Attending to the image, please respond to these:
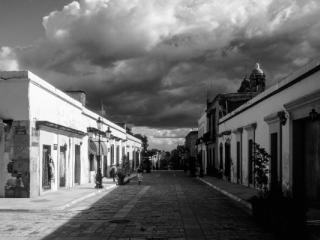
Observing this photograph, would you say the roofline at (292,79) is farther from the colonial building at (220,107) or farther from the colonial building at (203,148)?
the colonial building at (203,148)

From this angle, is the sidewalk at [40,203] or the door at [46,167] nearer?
the sidewalk at [40,203]

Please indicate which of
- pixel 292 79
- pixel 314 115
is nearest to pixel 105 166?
pixel 292 79

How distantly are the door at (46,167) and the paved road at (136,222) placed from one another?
4.11 metres

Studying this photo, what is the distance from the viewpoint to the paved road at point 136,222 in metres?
10.4

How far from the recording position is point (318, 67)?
13336 millimetres

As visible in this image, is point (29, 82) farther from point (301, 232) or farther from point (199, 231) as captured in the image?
point (301, 232)

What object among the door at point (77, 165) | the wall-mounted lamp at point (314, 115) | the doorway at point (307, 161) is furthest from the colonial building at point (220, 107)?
the wall-mounted lamp at point (314, 115)

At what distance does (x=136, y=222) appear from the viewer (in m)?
12.3

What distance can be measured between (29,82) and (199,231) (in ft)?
34.0

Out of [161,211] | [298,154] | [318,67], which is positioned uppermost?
[318,67]

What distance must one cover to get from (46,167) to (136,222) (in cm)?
973

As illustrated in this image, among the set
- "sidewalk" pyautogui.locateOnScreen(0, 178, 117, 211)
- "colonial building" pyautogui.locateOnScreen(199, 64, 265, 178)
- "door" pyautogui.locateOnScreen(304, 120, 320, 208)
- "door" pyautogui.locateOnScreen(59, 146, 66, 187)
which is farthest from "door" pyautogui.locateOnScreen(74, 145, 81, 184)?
"door" pyautogui.locateOnScreen(304, 120, 320, 208)

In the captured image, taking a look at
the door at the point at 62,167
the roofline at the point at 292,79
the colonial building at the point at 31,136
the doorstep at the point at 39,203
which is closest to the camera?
the roofline at the point at 292,79

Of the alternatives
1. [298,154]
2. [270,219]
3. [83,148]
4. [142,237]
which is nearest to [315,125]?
[298,154]
